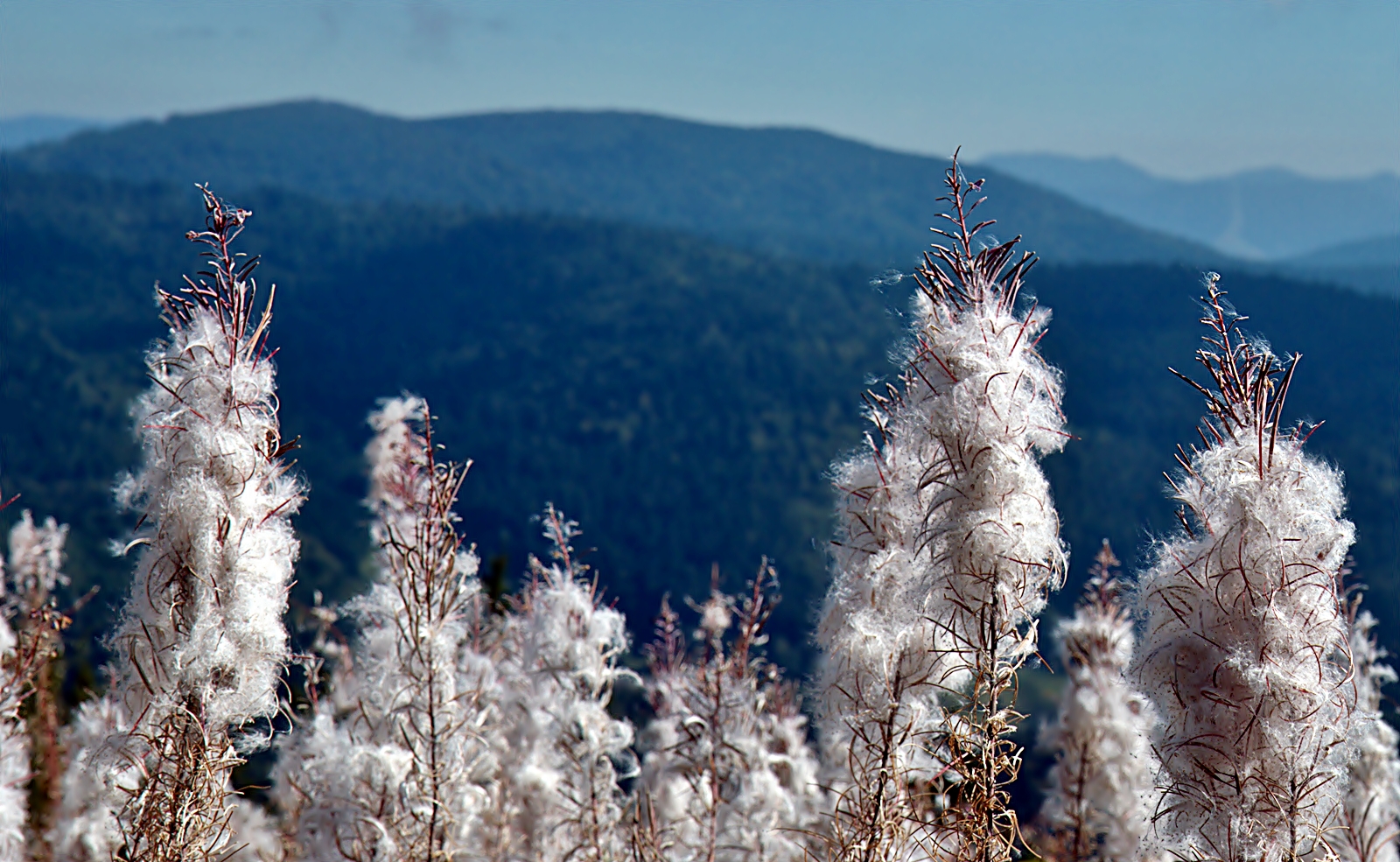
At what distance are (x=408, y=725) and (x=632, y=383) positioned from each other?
153766 millimetres

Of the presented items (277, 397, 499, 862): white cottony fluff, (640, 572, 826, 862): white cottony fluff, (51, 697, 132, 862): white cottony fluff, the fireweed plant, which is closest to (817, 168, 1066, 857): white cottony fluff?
the fireweed plant

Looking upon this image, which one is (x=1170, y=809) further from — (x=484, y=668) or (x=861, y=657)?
(x=484, y=668)

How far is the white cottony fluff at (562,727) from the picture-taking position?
6.04 m

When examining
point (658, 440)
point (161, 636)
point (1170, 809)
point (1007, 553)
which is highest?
point (658, 440)

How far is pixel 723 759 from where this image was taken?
6.71 metres

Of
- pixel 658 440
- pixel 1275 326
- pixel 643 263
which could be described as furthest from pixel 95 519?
pixel 1275 326

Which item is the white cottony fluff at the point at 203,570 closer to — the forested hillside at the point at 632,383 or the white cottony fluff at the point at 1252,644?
the white cottony fluff at the point at 1252,644

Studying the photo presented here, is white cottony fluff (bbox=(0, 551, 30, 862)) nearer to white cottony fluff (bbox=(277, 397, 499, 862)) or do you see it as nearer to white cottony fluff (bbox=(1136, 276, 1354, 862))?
white cottony fluff (bbox=(277, 397, 499, 862))

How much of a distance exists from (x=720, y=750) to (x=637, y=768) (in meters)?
0.53

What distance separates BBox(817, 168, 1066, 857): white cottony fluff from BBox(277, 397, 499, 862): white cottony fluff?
1.86 m

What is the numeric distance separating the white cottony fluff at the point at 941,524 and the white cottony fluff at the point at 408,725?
1.86 meters

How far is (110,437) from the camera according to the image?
404 feet

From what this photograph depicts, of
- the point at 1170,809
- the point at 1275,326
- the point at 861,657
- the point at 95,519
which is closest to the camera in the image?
the point at 1170,809

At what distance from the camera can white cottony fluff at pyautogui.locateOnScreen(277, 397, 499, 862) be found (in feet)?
16.7
